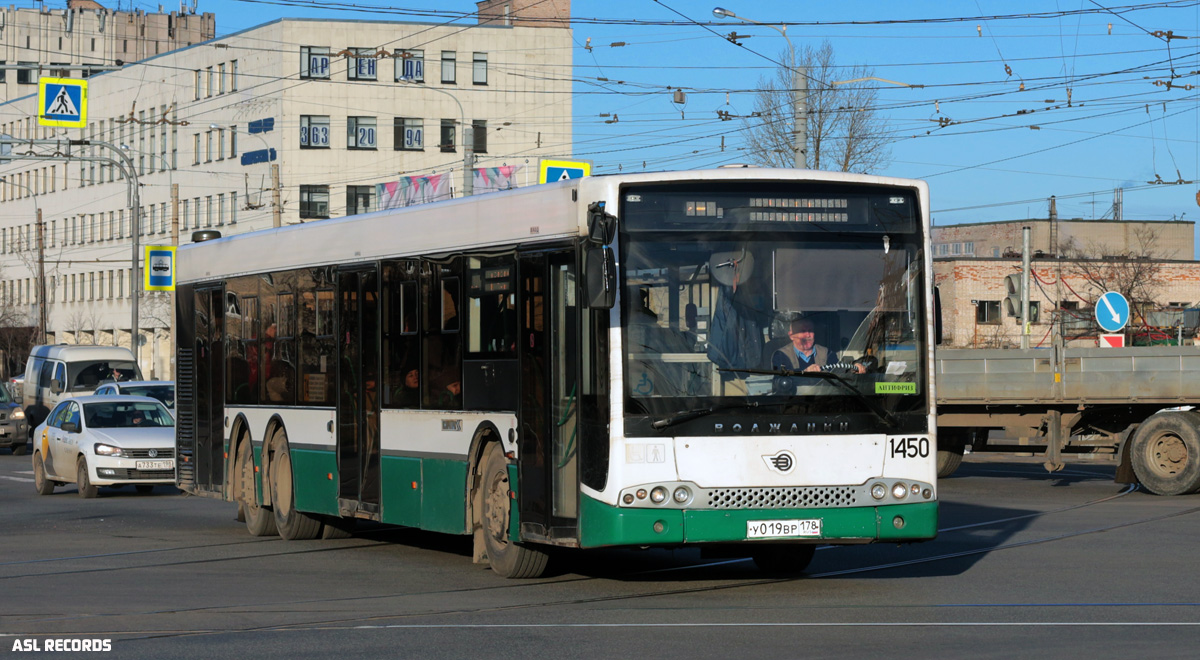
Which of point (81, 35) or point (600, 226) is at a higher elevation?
point (81, 35)

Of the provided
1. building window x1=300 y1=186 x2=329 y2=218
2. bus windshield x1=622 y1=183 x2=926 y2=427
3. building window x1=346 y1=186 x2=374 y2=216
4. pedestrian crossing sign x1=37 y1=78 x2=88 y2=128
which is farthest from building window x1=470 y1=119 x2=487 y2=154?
bus windshield x1=622 y1=183 x2=926 y2=427

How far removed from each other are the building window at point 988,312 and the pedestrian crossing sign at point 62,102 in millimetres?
44749

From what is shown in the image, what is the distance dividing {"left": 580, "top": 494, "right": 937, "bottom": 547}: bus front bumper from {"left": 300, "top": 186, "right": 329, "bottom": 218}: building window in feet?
232

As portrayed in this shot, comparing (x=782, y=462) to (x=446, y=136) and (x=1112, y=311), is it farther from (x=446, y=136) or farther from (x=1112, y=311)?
(x=446, y=136)

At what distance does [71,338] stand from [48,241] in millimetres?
6089

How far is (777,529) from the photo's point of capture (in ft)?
39.0

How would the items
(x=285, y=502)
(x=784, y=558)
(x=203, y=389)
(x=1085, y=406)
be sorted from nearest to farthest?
(x=784, y=558), (x=285, y=502), (x=203, y=389), (x=1085, y=406)

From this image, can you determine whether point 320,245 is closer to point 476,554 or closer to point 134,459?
point 476,554

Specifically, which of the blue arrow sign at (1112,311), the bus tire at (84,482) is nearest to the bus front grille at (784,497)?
the blue arrow sign at (1112,311)

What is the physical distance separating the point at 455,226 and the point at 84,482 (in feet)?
43.2

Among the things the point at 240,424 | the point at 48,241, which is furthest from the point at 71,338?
the point at 240,424

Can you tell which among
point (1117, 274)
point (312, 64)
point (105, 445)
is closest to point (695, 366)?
point (105, 445)

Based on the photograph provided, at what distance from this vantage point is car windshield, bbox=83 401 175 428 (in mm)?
26219

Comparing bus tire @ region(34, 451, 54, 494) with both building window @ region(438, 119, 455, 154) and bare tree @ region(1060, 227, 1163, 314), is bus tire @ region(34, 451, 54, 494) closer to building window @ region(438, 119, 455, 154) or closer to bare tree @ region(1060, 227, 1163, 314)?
bare tree @ region(1060, 227, 1163, 314)
